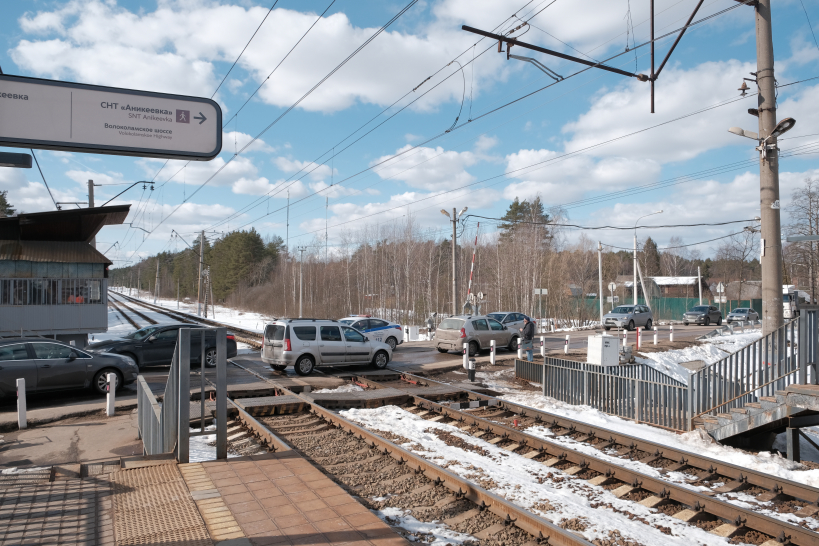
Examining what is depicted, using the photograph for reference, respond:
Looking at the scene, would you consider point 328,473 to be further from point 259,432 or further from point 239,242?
point 239,242

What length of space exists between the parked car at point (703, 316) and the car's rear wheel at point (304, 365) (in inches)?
1520

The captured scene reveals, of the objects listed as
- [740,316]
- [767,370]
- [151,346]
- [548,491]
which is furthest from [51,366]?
[740,316]

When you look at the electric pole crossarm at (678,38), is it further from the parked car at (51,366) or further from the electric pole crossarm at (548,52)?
the parked car at (51,366)

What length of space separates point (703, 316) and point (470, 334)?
31.3 m

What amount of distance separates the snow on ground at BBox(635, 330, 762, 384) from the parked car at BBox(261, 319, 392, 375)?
9.54 metres

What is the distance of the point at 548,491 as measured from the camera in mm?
6770

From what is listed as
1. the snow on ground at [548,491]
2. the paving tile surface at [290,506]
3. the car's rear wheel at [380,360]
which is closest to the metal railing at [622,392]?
the snow on ground at [548,491]

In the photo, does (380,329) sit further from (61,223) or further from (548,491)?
(548,491)

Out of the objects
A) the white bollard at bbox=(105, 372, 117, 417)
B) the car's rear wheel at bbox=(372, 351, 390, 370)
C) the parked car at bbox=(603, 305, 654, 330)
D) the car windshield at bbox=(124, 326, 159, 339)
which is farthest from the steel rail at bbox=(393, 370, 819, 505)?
the parked car at bbox=(603, 305, 654, 330)

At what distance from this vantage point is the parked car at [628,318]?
3794cm

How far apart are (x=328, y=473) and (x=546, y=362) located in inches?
336

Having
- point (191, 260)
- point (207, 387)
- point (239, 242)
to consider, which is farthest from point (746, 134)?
point (191, 260)

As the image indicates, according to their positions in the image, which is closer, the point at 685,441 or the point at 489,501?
the point at 489,501

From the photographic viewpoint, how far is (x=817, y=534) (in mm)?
5137
